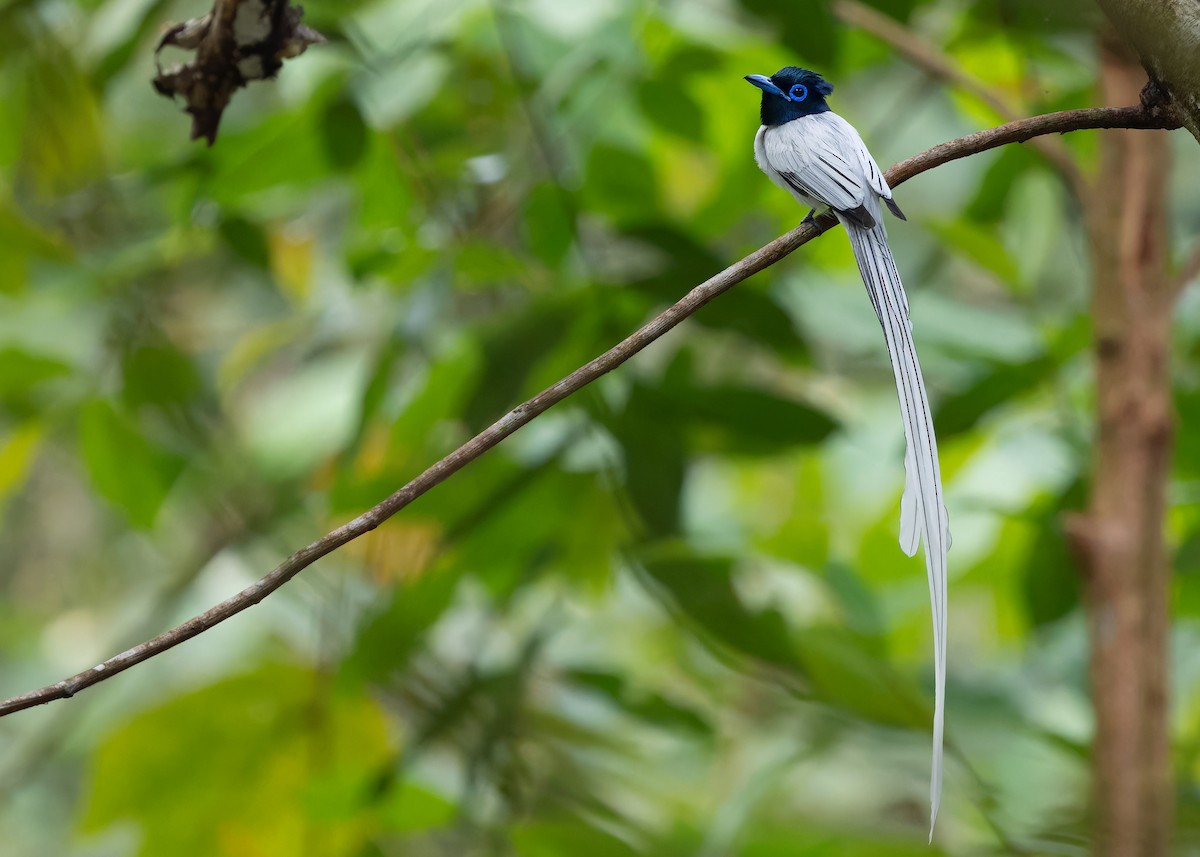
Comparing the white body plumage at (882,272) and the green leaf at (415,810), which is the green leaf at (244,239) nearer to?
the green leaf at (415,810)

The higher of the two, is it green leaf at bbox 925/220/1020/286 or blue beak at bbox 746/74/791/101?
green leaf at bbox 925/220/1020/286

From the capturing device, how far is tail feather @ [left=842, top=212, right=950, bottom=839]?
1.38 feet

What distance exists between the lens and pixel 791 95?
65cm

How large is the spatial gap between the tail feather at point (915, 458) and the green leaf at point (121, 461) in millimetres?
1002

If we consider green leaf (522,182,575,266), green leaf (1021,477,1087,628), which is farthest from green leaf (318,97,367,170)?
green leaf (1021,477,1087,628)

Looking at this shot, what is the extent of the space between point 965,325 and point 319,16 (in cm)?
77

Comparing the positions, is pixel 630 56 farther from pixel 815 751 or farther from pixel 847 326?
pixel 815 751

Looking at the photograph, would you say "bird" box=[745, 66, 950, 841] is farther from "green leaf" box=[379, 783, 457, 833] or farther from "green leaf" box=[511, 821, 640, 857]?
"green leaf" box=[379, 783, 457, 833]

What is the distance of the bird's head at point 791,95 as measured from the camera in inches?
25.2

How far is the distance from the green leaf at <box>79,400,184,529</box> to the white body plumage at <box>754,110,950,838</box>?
932 millimetres

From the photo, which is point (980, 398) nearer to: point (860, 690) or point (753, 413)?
point (753, 413)

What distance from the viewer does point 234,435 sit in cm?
174

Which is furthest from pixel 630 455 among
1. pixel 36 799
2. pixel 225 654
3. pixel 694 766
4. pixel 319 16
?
pixel 36 799

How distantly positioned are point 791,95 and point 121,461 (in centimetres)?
95
